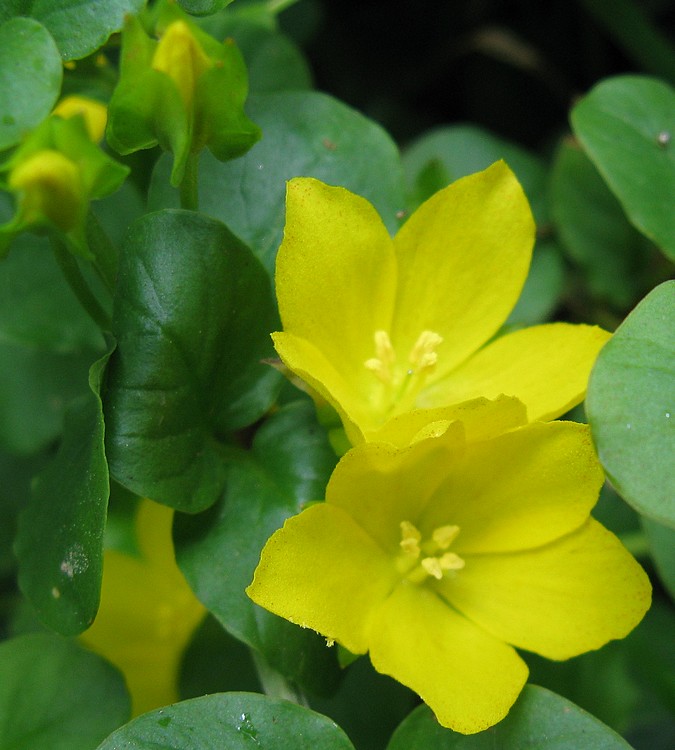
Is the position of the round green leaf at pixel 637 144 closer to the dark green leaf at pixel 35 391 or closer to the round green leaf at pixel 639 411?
the round green leaf at pixel 639 411

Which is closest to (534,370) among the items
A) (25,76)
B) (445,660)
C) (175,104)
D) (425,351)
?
(425,351)

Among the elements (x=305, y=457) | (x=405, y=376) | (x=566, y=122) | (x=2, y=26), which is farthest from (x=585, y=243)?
(x=2, y=26)

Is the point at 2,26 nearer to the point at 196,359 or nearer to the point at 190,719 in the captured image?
the point at 196,359

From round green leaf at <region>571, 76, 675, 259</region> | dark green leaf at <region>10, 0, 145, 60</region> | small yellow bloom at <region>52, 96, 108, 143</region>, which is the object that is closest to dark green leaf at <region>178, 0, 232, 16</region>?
dark green leaf at <region>10, 0, 145, 60</region>

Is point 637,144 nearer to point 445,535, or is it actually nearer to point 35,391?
point 445,535

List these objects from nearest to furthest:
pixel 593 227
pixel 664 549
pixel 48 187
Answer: pixel 48 187, pixel 664 549, pixel 593 227

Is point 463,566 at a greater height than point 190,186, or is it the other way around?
point 190,186

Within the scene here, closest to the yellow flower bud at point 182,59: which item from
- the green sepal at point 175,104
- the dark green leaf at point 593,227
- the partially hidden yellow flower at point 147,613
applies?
the green sepal at point 175,104
